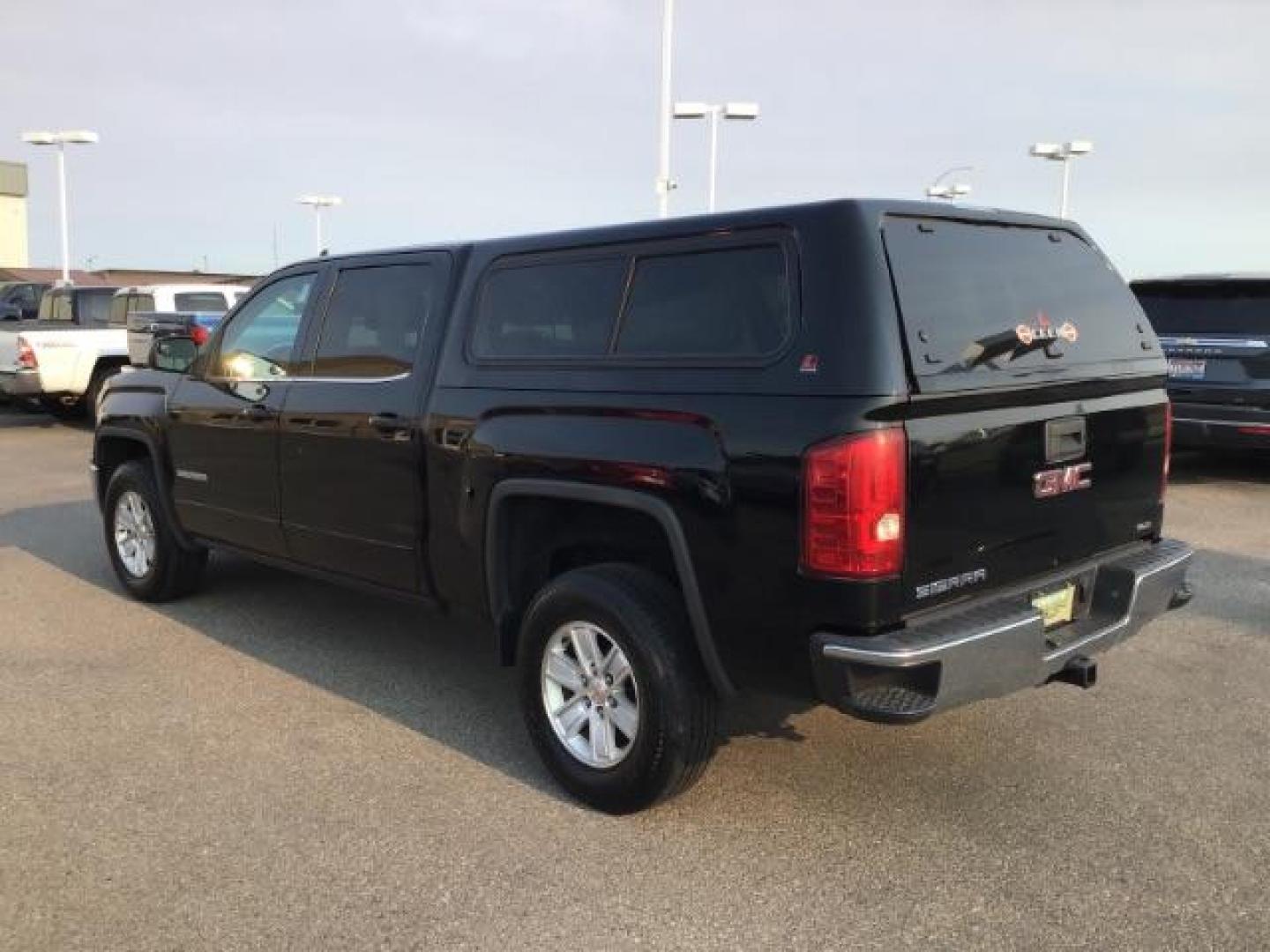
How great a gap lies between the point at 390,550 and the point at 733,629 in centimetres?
179

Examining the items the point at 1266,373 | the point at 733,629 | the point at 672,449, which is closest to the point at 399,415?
the point at 672,449

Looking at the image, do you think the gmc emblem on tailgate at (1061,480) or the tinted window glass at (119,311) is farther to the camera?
the tinted window glass at (119,311)

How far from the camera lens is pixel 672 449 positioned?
3.32 meters

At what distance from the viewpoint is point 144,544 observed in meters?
6.16

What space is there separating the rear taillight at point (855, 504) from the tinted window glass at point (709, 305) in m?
0.42

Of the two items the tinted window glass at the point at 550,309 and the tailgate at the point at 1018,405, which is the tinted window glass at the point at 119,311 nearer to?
the tinted window glass at the point at 550,309

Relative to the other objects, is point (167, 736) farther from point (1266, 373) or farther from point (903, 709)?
point (1266, 373)

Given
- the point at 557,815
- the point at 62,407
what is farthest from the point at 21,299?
the point at 557,815

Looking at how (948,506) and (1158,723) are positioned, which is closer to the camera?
(948,506)

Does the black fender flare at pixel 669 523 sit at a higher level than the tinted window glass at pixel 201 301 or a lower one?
lower

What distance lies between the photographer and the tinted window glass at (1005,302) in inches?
A: 127

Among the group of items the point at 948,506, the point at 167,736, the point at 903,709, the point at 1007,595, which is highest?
the point at 948,506

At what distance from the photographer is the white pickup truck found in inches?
556

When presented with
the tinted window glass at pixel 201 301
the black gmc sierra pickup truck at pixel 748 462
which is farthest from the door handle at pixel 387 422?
the tinted window glass at pixel 201 301
